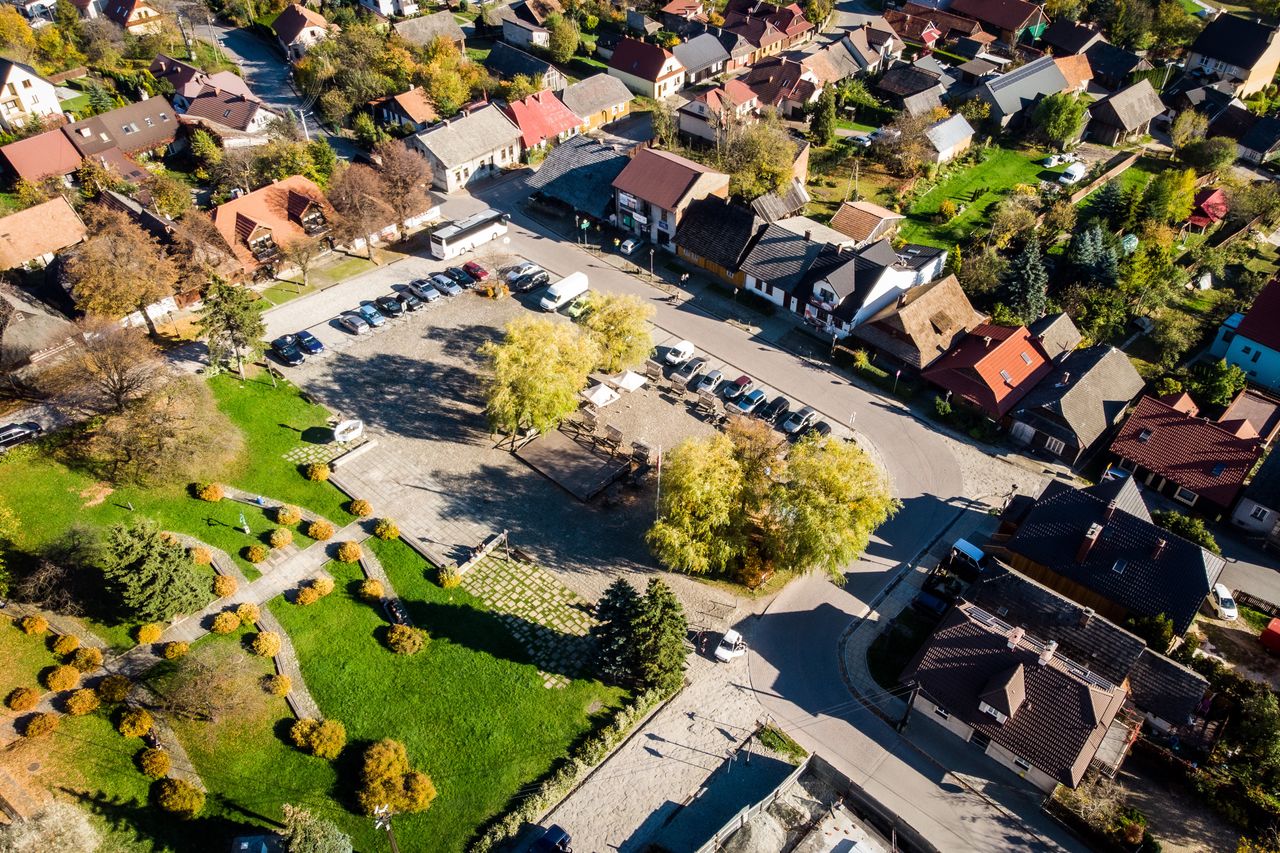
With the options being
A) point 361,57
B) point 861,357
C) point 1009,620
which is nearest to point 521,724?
point 1009,620

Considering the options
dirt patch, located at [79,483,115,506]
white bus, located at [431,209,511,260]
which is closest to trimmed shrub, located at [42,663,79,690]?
dirt patch, located at [79,483,115,506]

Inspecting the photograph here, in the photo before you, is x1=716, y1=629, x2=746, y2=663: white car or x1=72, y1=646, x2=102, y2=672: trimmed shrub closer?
x1=72, y1=646, x2=102, y2=672: trimmed shrub

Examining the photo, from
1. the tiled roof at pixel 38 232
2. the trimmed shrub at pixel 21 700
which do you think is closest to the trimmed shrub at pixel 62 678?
the trimmed shrub at pixel 21 700

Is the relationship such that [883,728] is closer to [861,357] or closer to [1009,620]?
[1009,620]

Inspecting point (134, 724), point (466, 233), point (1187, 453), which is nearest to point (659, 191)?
point (466, 233)

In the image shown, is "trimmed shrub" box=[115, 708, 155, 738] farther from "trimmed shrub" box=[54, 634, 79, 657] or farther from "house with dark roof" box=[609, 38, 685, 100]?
"house with dark roof" box=[609, 38, 685, 100]

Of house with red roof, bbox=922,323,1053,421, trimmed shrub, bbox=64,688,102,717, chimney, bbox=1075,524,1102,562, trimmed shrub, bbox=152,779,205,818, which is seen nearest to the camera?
trimmed shrub, bbox=152,779,205,818

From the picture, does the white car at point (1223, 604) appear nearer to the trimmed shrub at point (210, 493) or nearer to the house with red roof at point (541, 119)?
the trimmed shrub at point (210, 493)
